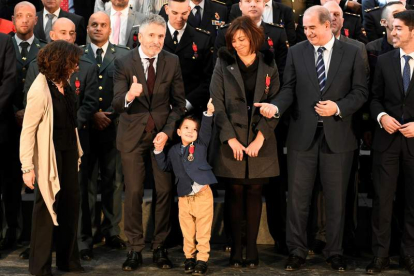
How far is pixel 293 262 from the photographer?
6035 mm

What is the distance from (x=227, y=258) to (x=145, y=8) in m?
3.18

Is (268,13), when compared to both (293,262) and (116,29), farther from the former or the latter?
(293,262)

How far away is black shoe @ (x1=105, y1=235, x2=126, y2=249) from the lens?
259 inches

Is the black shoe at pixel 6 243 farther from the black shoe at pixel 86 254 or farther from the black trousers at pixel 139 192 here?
the black trousers at pixel 139 192

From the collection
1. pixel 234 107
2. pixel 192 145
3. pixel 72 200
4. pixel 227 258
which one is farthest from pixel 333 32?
pixel 72 200

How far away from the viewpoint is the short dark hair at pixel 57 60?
18.2 feet

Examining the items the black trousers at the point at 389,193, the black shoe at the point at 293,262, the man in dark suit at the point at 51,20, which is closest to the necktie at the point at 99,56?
the man in dark suit at the point at 51,20

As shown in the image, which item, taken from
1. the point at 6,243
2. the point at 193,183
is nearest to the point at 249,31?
the point at 193,183

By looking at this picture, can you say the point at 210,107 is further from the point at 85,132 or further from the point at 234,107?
the point at 85,132

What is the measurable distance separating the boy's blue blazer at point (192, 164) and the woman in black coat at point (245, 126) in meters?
0.13

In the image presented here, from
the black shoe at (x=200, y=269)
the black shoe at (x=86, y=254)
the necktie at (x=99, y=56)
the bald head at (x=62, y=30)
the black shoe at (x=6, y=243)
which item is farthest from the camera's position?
the necktie at (x=99, y=56)

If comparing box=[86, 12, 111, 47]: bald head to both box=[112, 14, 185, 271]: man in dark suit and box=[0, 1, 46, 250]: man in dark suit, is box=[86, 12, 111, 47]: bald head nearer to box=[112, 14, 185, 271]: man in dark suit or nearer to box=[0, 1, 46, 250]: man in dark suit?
box=[0, 1, 46, 250]: man in dark suit

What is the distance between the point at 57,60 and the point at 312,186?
2297 millimetres

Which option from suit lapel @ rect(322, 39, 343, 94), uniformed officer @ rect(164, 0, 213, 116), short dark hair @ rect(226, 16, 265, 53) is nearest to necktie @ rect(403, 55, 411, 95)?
suit lapel @ rect(322, 39, 343, 94)
